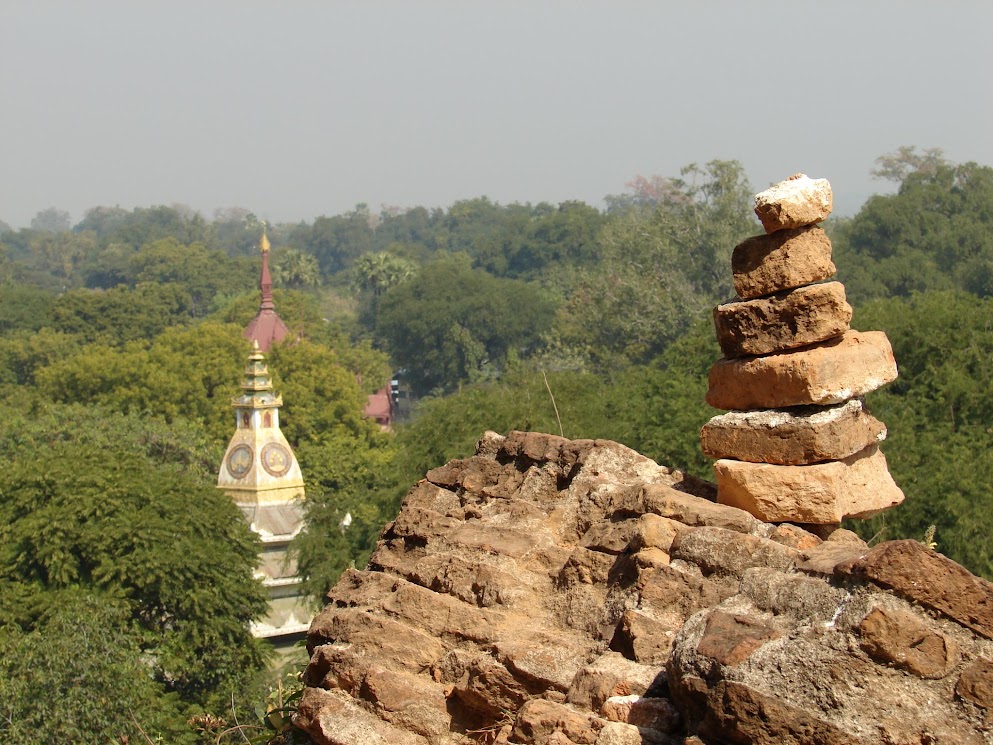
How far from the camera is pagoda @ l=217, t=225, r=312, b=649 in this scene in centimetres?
2714

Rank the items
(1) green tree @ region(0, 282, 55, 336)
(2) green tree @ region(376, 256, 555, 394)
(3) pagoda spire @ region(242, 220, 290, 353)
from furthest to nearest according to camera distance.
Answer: (2) green tree @ region(376, 256, 555, 394) < (1) green tree @ region(0, 282, 55, 336) < (3) pagoda spire @ region(242, 220, 290, 353)

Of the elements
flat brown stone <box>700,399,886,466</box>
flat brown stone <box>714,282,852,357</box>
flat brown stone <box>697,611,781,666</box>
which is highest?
flat brown stone <box>714,282,852,357</box>

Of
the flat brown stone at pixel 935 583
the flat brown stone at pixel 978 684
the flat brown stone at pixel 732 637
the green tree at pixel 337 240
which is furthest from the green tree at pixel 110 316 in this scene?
the green tree at pixel 337 240

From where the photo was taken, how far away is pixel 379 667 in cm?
795

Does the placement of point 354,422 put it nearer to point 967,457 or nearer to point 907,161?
point 967,457

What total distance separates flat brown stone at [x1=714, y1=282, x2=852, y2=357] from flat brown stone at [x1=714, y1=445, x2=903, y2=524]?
0.63 metres

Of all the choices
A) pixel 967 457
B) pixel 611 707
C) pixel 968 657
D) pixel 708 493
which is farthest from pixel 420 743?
pixel 967 457

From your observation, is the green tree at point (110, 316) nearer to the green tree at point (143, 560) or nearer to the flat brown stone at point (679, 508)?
the green tree at point (143, 560)

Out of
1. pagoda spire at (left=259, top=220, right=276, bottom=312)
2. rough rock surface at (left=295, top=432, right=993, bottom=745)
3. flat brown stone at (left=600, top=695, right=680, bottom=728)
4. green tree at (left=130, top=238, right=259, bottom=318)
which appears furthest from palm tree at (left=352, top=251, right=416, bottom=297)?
A: flat brown stone at (left=600, top=695, right=680, bottom=728)

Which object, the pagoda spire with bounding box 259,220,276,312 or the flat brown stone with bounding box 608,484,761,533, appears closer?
the flat brown stone with bounding box 608,484,761,533

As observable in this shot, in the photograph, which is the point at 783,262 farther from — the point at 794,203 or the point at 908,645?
the point at 908,645

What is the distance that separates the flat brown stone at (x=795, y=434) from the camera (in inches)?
320

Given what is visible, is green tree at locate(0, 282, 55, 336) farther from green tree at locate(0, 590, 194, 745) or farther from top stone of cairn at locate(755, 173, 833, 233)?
top stone of cairn at locate(755, 173, 833, 233)

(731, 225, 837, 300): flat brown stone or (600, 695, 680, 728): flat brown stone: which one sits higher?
(731, 225, 837, 300): flat brown stone
